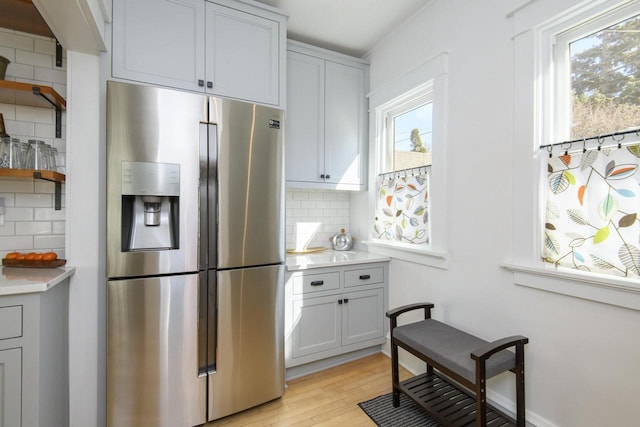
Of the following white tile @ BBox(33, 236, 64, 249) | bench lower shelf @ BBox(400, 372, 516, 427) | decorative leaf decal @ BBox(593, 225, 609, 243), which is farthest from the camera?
white tile @ BBox(33, 236, 64, 249)

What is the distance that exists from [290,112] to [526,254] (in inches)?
77.7

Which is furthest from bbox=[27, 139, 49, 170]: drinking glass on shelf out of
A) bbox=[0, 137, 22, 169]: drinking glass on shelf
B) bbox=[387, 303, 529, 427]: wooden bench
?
bbox=[387, 303, 529, 427]: wooden bench

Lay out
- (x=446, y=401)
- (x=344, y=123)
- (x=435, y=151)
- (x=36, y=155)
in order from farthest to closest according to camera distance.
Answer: (x=344, y=123), (x=435, y=151), (x=446, y=401), (x=36, y=155)

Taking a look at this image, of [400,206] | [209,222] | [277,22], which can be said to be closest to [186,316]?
[209,222]

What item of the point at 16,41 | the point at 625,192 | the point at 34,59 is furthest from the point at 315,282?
the point at 16,41

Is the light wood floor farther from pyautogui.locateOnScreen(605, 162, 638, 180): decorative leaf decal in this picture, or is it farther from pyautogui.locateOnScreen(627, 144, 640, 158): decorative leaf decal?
pyautogui.locateOnScreen(627, 144, 640, 158): decorative leaf decal

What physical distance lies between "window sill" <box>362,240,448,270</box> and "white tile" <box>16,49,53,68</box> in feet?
8.59

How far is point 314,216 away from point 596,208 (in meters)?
2.12

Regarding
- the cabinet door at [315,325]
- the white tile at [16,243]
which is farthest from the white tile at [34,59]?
the cabinet door at [315,325]

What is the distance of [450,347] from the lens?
1609mm

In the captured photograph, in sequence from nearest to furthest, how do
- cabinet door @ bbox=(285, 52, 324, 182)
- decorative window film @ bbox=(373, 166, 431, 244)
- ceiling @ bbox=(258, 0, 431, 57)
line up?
ceiling @ bbox=(258, 0, 431, 57)
decorative window film @ bbox=(373, 166, 431, 244)
cabinet door @ bbox=(285, 52, 324, 182)

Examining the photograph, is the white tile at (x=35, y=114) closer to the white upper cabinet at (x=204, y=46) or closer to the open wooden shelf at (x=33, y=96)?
the open wooden shelf at (x=33, y=96)

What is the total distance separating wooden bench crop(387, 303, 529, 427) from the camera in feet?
4.59

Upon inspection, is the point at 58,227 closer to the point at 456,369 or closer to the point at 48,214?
the point at 48,214
